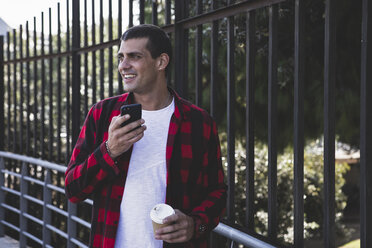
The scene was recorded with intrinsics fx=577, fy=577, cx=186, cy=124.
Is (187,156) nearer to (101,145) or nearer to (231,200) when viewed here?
(101,145)

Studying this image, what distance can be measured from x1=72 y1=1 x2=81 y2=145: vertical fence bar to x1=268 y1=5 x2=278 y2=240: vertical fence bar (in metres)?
3.21

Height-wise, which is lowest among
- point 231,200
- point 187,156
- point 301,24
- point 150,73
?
point 231,200

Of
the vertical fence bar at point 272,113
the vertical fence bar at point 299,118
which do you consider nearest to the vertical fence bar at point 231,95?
the vertical fence bar at point 272,113

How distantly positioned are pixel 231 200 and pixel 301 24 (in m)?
1.18

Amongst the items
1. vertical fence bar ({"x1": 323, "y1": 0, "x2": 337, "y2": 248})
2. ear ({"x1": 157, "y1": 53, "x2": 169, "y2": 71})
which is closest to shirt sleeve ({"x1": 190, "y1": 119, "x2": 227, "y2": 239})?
ear ({"x1": 157, "y1": 53, "x2": 169, "y2": 71})

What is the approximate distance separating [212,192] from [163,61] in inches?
25.1

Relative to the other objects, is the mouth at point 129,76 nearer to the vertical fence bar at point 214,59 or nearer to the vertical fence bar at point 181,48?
the vertical fence bar at point 214,59

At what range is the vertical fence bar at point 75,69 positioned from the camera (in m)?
5.81

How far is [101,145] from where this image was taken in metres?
2.41

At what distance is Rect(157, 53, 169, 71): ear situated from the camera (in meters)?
2.59

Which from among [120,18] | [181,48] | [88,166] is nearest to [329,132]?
[88,166]

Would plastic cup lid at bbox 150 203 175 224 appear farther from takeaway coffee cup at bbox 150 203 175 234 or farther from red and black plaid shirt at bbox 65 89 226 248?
red and black plaid shirt at bbox 65 89 226 248

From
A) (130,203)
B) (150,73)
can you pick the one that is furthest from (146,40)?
(130,203)

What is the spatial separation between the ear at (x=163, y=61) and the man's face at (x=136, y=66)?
1.8 inches
